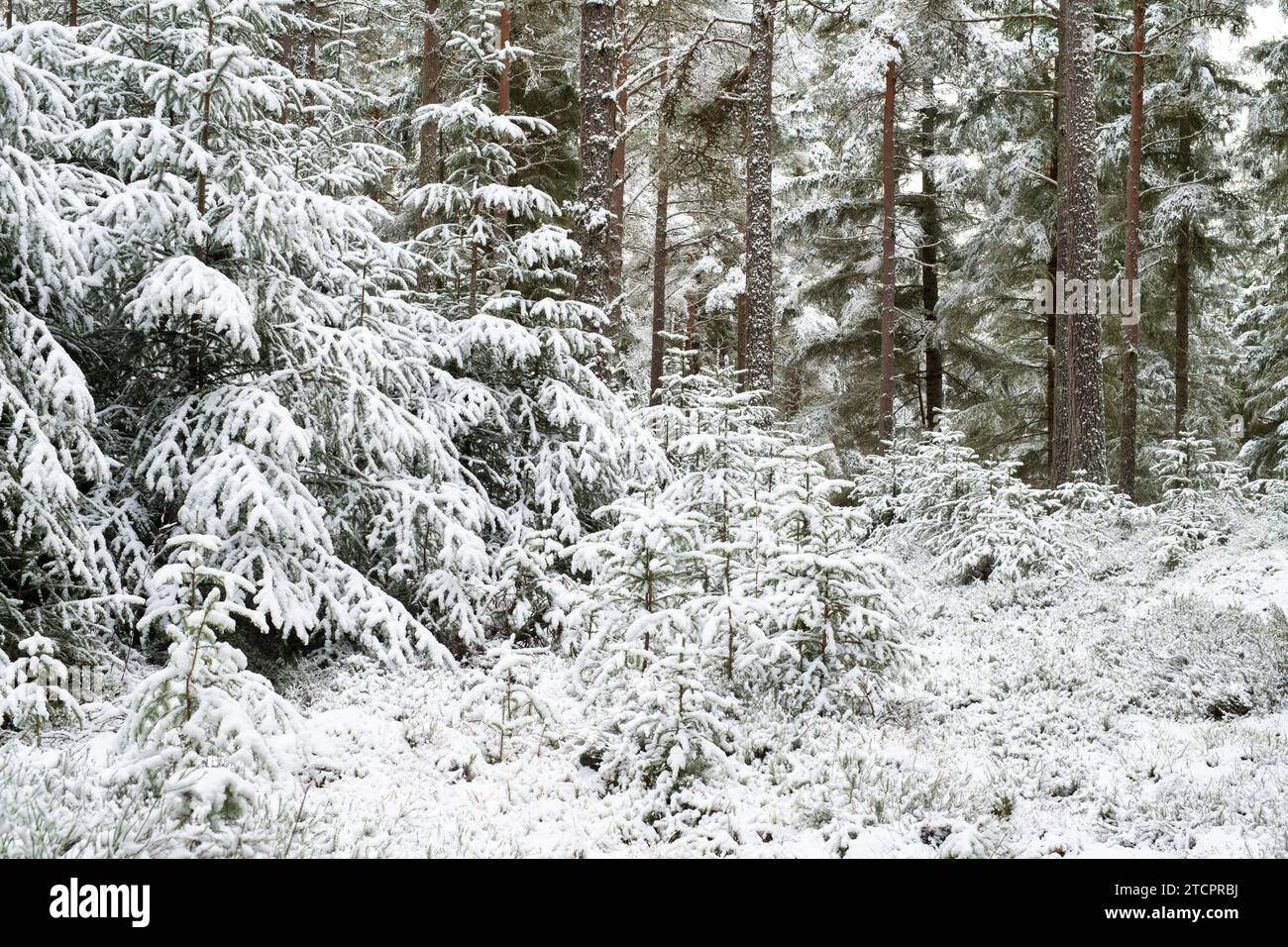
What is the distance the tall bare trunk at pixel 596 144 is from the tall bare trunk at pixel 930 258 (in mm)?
12155

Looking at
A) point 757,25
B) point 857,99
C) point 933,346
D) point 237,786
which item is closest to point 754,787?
point 237,786

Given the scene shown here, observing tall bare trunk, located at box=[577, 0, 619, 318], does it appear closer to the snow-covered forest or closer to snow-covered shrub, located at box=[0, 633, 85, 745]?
the snow-covered forest

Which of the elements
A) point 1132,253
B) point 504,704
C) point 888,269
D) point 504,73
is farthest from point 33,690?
point 1132,253

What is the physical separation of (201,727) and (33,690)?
1.74 meters

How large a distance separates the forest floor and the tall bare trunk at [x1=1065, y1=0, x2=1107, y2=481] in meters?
6.53

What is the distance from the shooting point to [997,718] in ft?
19.2

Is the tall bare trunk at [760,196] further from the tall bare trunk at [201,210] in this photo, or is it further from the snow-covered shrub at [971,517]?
the tall bare trunk at [201,210]

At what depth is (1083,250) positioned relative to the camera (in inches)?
A: 516

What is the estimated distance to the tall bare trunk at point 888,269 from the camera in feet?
58.1

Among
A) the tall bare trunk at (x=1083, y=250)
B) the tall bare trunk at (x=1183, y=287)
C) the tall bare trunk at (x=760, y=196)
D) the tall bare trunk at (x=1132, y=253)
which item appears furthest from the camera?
the tall bare trunk at (x=1183, y=287)

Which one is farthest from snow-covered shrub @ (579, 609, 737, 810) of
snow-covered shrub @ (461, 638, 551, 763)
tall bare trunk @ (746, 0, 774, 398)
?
tall bare trunk @ (746, 0, 774, 398)

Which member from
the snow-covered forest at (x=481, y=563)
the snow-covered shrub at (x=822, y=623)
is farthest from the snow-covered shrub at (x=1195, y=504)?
the snow-covered shrub at (x=822, y=623)
